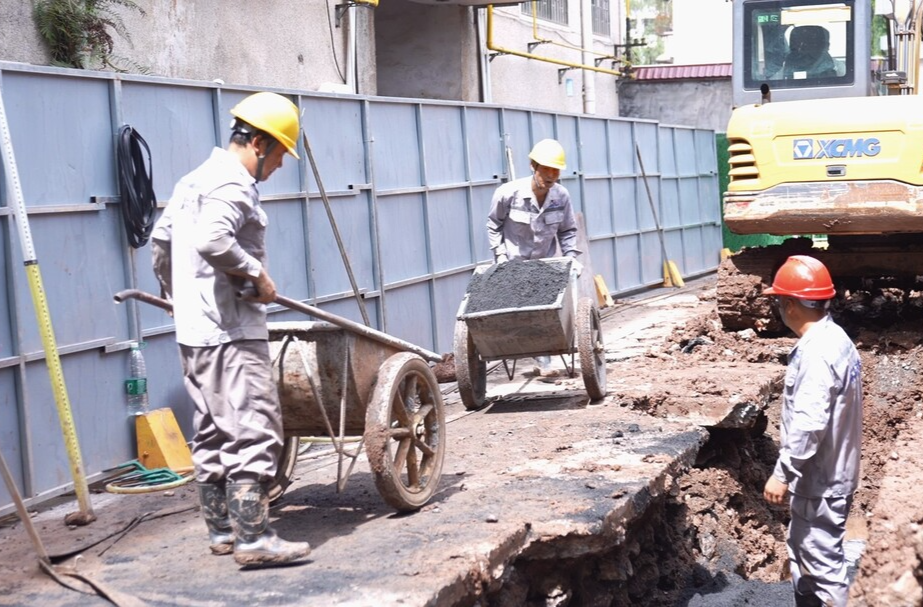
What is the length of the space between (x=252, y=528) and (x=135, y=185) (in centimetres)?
325

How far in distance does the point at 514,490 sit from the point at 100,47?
6.09 m

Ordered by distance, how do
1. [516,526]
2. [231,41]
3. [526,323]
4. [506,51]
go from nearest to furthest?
1. [516,526]
2. [526,323]
3. [231,41]
4. [506,51]

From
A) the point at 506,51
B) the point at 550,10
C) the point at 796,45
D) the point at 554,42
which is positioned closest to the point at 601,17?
the point at 550,10

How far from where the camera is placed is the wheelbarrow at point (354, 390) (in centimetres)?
536

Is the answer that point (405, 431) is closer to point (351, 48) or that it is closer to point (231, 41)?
point (231, 41)

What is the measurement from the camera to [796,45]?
11812 millimetres

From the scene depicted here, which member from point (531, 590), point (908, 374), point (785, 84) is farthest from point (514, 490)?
point (785, 84)

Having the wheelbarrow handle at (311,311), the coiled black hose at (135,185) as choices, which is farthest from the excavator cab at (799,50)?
the wheelbarrow handle at (311,311)

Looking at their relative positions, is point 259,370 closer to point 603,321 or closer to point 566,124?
point 603,321

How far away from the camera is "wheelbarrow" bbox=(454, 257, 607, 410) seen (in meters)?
8.16

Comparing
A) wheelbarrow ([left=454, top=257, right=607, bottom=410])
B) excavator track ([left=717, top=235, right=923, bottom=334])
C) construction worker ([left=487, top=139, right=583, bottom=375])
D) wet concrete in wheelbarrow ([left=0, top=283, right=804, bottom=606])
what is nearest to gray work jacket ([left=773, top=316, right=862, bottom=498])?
wet concrete in wheelbarrow ([left=0, top=283, right=804, bottom=606])

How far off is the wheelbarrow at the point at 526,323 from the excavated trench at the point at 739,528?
0.59 meters

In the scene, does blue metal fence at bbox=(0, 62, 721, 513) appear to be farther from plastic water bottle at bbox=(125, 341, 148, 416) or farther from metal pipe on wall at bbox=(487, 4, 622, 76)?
metal pipe on wall at bbox=(487, 4, 622, 76)

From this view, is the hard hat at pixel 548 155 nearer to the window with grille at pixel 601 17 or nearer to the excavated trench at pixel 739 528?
the excavated trench at pixel 739 528
